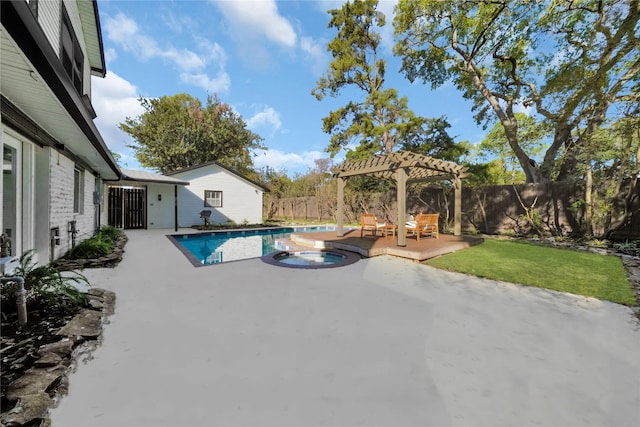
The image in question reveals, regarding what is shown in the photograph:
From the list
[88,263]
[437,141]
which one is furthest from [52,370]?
[437,141]

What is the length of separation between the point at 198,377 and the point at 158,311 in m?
1.49

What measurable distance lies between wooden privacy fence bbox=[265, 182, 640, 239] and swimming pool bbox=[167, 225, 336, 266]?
188 inches

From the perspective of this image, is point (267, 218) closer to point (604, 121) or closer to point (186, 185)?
point (186, 185)

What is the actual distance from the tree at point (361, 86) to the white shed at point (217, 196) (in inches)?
247

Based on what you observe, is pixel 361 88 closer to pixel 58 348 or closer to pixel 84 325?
pixel 84 325

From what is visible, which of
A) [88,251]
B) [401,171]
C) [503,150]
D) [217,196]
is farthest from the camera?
[503,150]

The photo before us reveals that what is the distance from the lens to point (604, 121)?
7891 millimetres

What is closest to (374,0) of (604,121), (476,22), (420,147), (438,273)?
(476,22)

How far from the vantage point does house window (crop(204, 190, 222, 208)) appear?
48.8ft

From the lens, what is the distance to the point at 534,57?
11.7 meters

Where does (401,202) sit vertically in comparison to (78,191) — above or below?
below

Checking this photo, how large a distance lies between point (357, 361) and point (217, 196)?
1487cm

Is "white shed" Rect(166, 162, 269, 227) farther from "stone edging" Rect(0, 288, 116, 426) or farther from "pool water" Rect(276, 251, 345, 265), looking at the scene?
"stone edging" Rect(0, 288, 116, 426)

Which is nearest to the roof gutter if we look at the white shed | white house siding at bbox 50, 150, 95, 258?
white house siding at bbox 50, 150, 95, 258
